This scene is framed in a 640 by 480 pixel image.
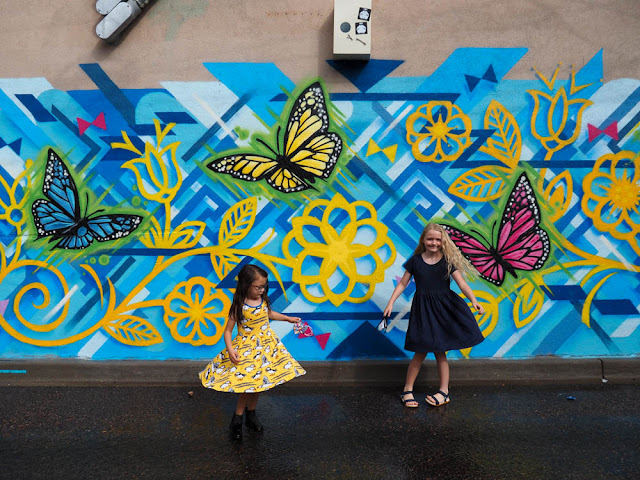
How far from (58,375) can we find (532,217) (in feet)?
14.6

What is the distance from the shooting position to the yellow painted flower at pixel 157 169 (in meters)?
5.46

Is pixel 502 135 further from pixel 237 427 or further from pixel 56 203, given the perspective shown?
pixel 56 203

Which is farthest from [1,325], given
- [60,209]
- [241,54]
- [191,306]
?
[241,54]

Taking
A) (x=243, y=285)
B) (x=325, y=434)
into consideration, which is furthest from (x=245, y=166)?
(x=325, y=434)

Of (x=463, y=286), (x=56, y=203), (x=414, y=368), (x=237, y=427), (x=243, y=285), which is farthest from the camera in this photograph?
(x=56, y=203)

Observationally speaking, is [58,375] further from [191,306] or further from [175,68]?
[175,68]

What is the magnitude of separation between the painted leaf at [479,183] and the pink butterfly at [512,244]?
0.61 feet

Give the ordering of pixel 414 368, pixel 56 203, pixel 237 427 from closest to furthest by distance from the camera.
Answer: pixel 237 427 → pixel 414 368 → pixel 56 203

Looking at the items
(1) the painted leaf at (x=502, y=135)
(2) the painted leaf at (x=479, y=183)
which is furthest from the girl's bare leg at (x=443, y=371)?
(1) the painted leaf at (x=502, y=135)

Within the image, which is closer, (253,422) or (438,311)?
A: (253,422)

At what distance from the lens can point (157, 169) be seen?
5469mm

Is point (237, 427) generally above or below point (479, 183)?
below

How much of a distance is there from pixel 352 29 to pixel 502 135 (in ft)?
5.26

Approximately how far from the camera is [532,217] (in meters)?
5.50
